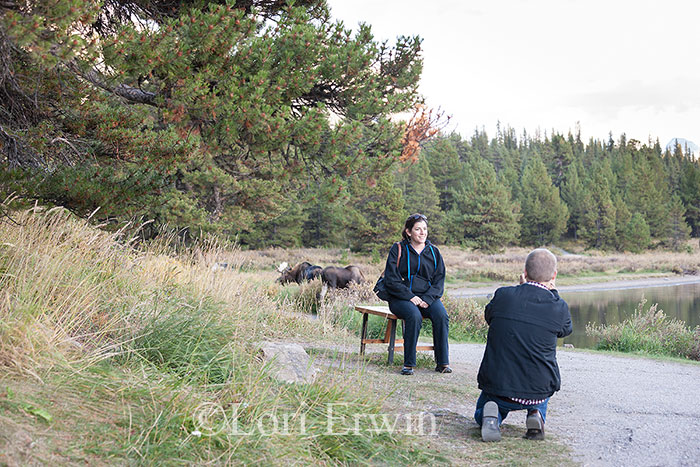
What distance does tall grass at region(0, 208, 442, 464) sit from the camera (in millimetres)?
2766

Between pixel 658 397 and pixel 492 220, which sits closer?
pixel 658 397

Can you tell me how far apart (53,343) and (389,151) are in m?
6.39

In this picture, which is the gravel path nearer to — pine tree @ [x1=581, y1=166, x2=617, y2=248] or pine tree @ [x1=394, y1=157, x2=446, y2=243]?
pine tree @ [x1=394, y1=157, x2=446, y2=243]

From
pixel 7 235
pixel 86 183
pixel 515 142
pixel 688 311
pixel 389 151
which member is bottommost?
pixel 688 311

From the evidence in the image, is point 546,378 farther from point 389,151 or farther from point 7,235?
point 389,151

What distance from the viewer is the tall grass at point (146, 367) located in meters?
2.77

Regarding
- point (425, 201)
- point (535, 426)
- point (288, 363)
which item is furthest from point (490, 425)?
point (425, 201)

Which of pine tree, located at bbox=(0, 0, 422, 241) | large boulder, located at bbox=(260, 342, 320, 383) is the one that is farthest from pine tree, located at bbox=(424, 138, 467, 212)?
large boulder, located at bbox=(260, 342, 320, 383)

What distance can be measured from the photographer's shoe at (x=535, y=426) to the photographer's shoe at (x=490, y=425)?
0.73ft

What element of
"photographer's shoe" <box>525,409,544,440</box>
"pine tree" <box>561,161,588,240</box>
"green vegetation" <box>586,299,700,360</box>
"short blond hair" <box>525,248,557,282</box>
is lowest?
"green vegetation" <box>586,299,700,360</box>

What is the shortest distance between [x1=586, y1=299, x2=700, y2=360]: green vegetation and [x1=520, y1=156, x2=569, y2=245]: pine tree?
46.1 metres

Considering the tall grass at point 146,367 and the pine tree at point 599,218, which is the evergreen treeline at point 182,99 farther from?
the pine tree at point 599,218

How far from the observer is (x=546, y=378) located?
3658mm

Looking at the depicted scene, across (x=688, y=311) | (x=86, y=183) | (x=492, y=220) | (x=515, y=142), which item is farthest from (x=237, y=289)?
(x=515, y=142)
